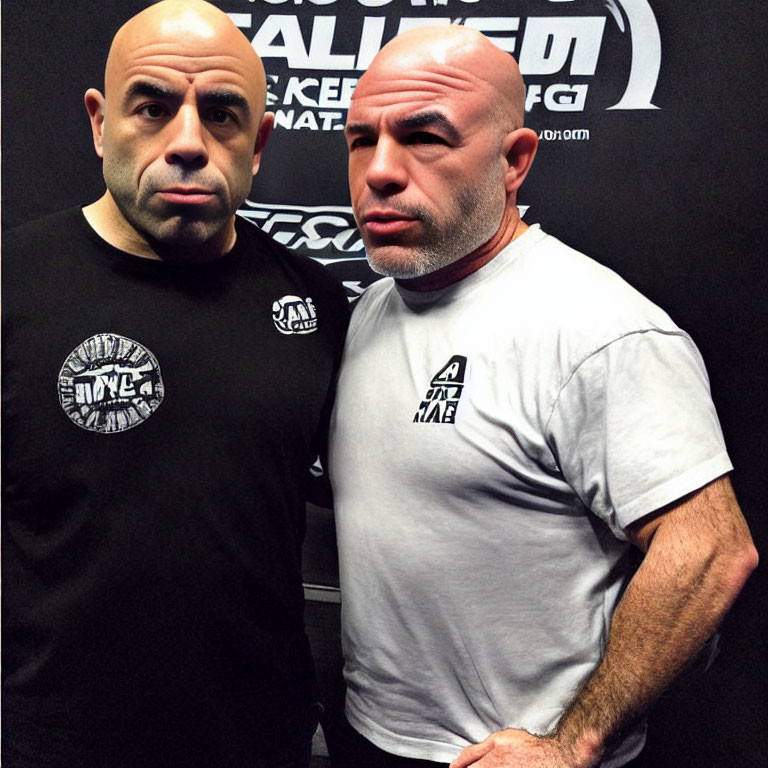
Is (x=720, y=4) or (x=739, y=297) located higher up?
(x=720, y=4)

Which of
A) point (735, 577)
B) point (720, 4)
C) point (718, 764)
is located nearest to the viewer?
point (735, 577)

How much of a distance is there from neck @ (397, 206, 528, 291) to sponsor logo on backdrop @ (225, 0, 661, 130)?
315 mm

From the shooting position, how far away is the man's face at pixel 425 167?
1.13 meters

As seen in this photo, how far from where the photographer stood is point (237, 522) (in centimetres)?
122

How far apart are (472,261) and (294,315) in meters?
0.31

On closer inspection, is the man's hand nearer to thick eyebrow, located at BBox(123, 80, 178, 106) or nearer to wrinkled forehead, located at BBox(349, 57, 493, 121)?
wrinkled forehead, located at BBox(349, 57, 493, 121)

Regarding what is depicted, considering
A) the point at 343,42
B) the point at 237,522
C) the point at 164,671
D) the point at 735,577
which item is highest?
the point at 343,42

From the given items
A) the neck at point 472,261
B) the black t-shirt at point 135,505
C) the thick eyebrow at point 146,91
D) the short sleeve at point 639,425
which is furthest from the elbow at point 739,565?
the thick eyebrow at point 146,91

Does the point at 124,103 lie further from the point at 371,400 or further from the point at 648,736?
the point at 648,736

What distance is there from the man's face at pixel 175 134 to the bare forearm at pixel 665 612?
786 millimetres

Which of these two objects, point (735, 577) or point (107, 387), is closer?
point (735, 577)

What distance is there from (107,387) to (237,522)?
0.90 ft

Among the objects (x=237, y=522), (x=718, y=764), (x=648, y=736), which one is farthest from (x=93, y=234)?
(x=718, y=764)

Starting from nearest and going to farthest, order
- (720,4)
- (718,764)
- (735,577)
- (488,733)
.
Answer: (735,577) < (488,733) < (720,4) < (718,764)
